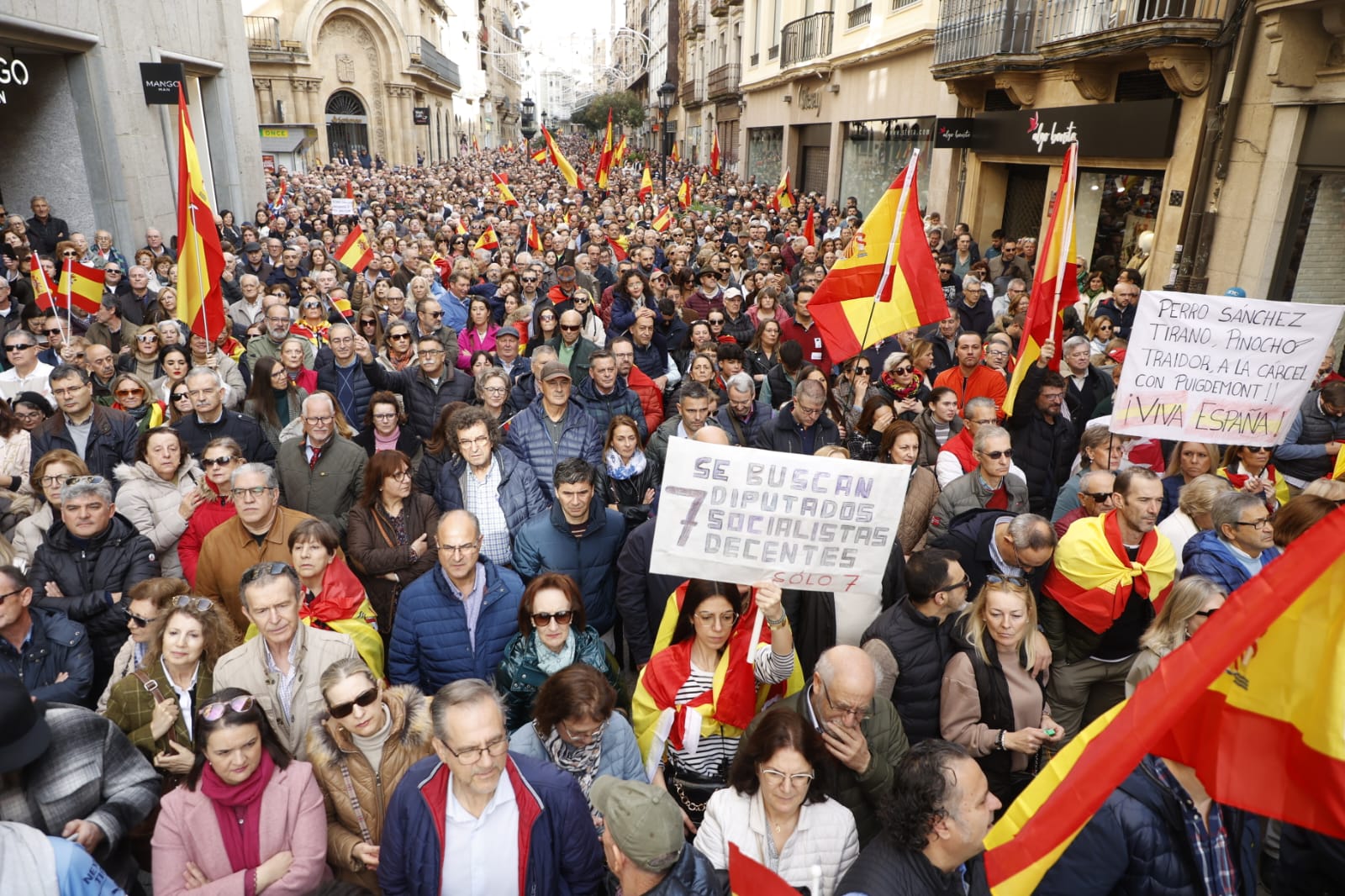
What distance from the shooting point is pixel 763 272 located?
11.2 m

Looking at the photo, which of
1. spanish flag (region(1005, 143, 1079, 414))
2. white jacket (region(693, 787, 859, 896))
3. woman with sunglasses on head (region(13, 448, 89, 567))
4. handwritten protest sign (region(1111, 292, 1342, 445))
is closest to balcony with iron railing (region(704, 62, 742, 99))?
spanish flag (region(1005, 143, 1079, 414))

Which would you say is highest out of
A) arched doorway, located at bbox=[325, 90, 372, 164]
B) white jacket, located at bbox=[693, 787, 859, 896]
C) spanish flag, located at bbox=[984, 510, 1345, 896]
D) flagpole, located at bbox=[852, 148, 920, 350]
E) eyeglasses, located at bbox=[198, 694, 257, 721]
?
Answer: arched doorway, located at bbox=[325, 90, 372, 164]

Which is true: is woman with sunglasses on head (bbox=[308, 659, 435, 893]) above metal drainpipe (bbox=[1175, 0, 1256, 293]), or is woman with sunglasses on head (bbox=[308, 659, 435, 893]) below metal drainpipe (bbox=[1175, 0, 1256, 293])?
below

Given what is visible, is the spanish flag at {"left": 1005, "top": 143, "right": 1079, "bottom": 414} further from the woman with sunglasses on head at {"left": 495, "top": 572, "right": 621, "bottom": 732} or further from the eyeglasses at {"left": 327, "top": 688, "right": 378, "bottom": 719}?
the eyeglasses at {"left": 327, "top": 688, "right": 378, "bottom": 719}

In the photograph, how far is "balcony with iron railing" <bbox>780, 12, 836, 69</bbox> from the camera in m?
24.0

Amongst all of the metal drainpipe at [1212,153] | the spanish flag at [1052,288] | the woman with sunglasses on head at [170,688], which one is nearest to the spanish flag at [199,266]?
the woman with sunglasses on head at [170,688]

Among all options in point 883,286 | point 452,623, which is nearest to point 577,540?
point 452,623

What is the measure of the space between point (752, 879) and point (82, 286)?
29.0 feet

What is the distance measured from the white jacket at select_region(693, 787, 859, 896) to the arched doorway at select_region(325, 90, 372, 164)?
4485 cm

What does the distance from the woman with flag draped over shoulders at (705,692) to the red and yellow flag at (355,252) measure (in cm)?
929

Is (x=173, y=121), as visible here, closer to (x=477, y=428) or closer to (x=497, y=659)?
(x=477, y=428)

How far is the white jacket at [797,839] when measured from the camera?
2734 millimetres

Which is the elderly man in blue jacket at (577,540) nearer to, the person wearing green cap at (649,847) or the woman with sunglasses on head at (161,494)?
the woman with sunglasses on head at (161,494)

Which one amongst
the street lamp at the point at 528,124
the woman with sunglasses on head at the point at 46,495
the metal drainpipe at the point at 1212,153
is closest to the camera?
the woman with sunglasses on head at the point at 46,495
